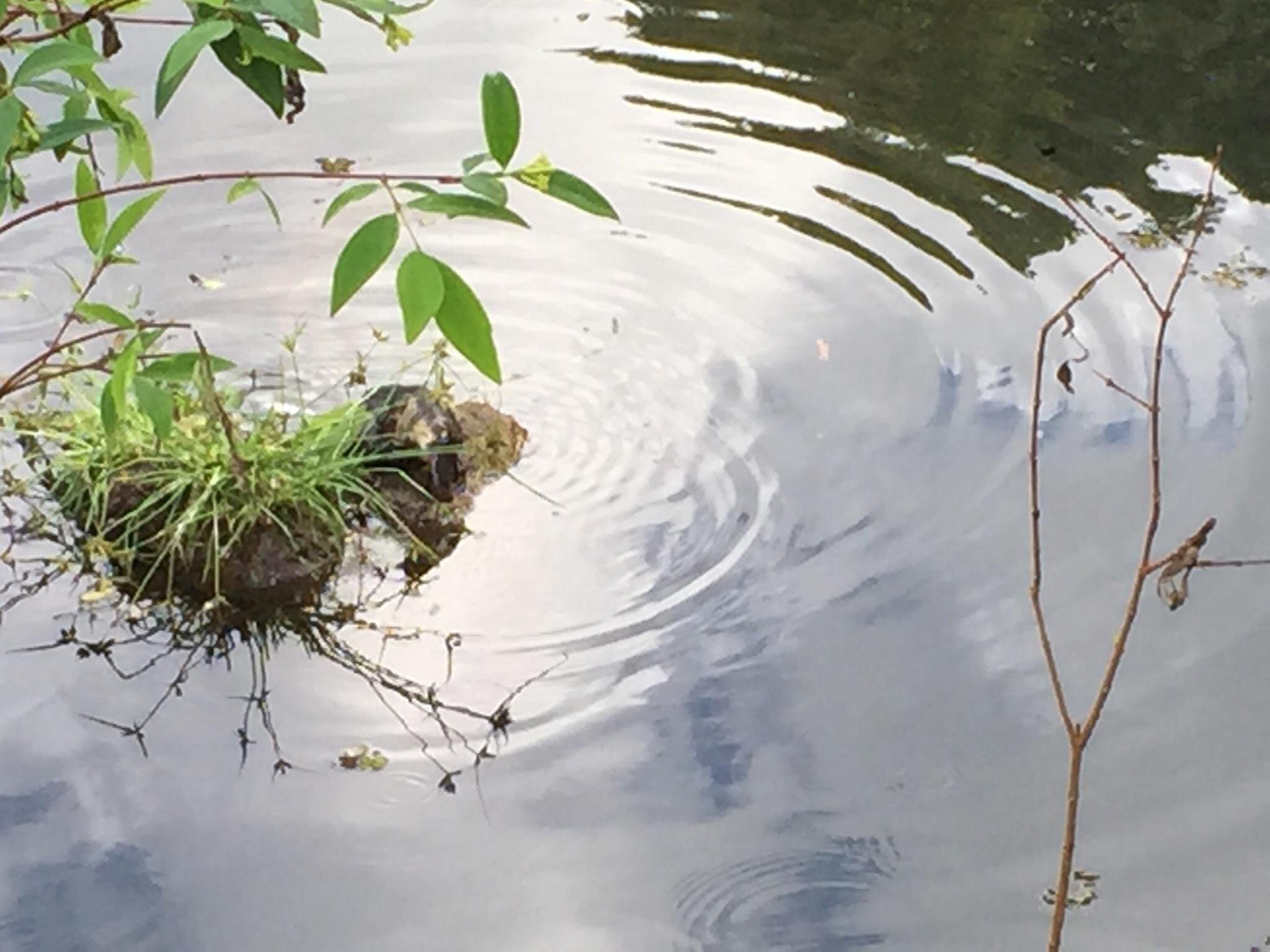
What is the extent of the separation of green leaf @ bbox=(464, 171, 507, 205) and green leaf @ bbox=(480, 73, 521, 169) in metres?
0.01

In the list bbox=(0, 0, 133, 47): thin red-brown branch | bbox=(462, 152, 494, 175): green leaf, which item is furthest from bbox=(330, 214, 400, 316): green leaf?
bbox=(0, 0, 133, 47): thin red-brown branch

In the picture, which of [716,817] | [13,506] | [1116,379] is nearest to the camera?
[716,817]

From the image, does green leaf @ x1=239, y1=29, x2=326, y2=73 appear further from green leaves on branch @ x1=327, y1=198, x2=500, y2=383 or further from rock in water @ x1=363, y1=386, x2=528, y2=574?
rock in water @ x1=363, y1=386, x2=528, y2=574

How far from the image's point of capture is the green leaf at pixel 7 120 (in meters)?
0.99

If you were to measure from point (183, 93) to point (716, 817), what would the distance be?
261 centimetres

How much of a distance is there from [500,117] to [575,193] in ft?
0.23

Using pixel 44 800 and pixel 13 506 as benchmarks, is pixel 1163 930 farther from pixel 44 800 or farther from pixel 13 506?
pixel 13 506

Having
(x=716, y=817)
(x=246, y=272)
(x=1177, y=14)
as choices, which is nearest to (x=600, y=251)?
(x=246, y=272)

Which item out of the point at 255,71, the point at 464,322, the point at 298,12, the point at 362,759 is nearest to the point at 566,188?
the point at 464,322

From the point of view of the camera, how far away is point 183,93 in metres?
3.69

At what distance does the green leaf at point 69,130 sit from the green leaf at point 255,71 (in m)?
0.11

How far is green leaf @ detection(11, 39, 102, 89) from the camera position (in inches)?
42.1

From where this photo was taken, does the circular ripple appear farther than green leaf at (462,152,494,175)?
Yes

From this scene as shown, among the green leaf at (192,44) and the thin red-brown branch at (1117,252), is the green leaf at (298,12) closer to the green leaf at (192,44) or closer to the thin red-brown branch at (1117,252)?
the green leaf at (192,44)
